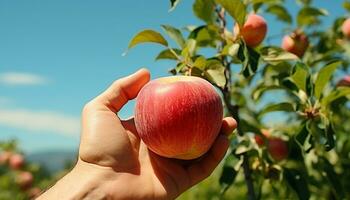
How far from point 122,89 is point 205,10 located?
1.84 feet

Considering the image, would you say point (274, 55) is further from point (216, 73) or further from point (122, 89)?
point (122, 89)

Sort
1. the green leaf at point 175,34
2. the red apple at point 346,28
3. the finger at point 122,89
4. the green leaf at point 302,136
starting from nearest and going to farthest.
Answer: the finger at point 122,89 → the green leaf at point 302,136 → the green leaf at point 175,34 → the red apple at point 346,28

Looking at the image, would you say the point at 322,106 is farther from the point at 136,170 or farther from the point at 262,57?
the point at 136,170

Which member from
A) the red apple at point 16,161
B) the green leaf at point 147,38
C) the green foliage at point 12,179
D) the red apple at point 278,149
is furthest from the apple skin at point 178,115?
the red apple at point 16,161

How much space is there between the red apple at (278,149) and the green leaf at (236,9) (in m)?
0.66

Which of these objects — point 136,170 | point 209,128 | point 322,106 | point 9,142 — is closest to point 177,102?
point 209,128

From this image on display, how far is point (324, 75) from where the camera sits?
6.44 ft

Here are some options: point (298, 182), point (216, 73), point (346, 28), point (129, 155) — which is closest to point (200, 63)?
point (216, 73)

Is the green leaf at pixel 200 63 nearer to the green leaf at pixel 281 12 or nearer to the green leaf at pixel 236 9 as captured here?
the green leaf at pixel 236 9

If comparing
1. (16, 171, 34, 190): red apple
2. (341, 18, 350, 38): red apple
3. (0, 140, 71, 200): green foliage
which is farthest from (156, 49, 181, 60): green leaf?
(16, 171, 34, 190): red apple

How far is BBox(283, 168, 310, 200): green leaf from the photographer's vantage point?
2.04m

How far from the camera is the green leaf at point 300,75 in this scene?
6.39 ft

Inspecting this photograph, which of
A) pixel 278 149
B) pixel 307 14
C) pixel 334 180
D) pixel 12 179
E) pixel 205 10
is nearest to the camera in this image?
pixel 205 10

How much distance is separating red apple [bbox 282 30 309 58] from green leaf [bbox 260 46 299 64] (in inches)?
20.7
